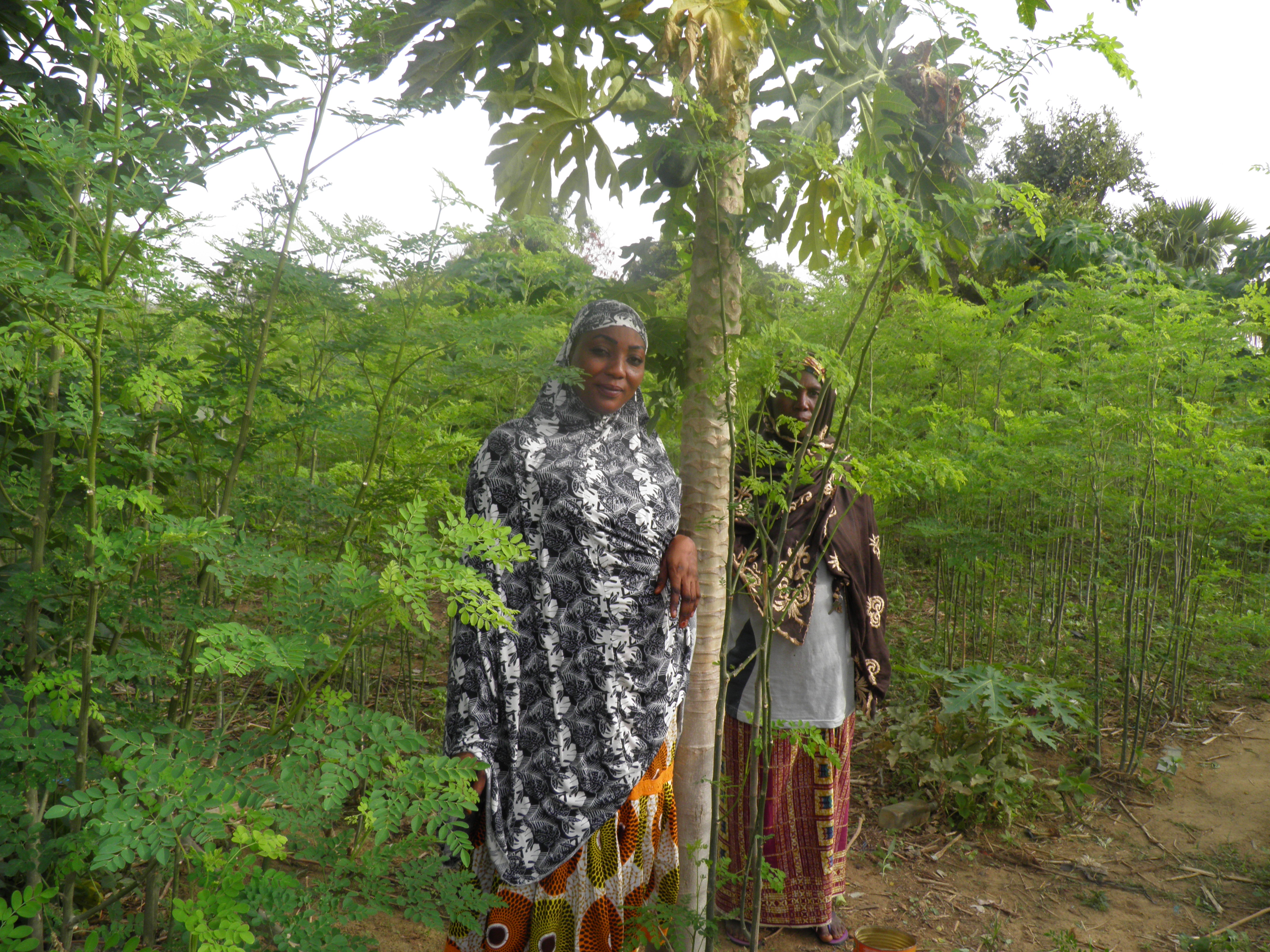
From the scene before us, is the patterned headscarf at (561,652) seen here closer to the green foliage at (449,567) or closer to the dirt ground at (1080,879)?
the green foliage at (449,567)

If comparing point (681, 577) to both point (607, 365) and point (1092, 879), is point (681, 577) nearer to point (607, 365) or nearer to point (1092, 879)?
point (607, 365)

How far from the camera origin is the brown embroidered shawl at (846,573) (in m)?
2.83

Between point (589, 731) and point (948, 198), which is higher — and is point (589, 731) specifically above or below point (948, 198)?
below

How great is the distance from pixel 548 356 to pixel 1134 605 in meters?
4.82

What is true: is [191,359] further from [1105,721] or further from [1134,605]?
[1134,605]

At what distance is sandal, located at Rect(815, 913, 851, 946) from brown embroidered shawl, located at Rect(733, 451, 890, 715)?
762 millimetres

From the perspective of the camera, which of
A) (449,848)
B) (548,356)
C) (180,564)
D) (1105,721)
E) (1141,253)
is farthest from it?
(1141,253)

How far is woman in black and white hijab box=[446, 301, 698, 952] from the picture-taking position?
2105 millimetres

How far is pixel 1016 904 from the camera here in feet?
10.5

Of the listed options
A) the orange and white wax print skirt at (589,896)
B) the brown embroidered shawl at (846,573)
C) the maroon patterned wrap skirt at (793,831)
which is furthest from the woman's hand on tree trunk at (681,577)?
the maroon patterned wrap skirt at (793,831)

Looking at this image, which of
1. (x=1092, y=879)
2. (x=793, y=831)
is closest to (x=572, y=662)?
(x=793, y=831)

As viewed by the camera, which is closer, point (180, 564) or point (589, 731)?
point (180, 564)

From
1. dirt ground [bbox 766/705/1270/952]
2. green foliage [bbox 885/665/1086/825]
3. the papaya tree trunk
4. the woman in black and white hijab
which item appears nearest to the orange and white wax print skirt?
the woman in black and white hijab

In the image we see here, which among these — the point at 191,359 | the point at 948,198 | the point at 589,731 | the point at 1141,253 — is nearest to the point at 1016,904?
the point at 589,731
